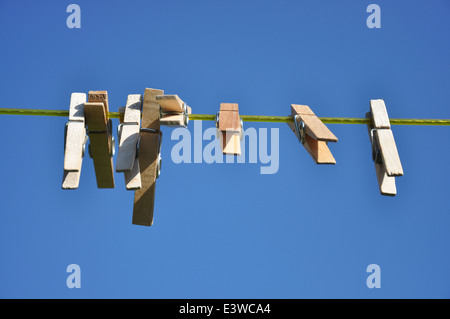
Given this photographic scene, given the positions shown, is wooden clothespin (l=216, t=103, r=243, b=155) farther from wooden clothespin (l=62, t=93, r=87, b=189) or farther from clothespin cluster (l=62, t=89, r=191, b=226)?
wooden clothespin (l=62, t=93, r=87, b=189)

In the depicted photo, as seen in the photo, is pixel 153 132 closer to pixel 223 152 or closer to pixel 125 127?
pixel 125 127

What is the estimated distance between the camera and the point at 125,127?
2637 millimetres

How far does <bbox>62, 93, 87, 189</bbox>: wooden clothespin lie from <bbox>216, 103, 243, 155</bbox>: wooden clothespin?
702mm

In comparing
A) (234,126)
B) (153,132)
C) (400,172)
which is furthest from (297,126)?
(153,132)

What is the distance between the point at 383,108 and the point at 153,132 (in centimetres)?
129

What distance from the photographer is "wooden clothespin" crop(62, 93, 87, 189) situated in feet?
7.98

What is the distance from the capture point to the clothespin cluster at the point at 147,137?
2.46 meters

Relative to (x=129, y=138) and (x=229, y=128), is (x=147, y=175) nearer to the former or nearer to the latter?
(x=129, y=138)

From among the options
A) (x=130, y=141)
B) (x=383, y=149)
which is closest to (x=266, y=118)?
(x=383, y=149)

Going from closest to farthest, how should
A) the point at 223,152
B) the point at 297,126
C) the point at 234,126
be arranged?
the point at 223,152, the point at 234,126, the point at 297,126

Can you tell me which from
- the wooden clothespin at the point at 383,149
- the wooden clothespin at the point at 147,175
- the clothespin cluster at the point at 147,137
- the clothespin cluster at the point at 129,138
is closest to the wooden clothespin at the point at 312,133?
the clothespin cluster at the point at 147,137

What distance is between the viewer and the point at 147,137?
2.64 meters

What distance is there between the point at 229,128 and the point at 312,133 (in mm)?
425

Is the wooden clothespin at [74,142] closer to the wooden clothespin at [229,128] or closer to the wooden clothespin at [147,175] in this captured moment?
the wooden clothespin at [147,175]
